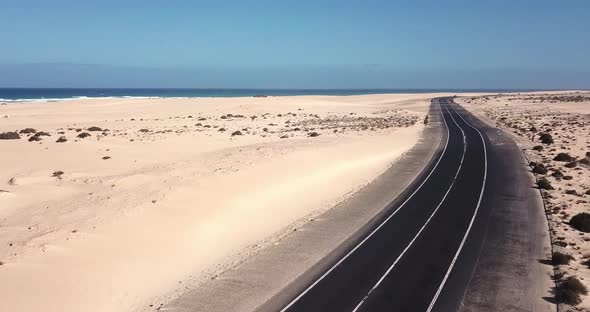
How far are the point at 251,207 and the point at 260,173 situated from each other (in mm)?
8797

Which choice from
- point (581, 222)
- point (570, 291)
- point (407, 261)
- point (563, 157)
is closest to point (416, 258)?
point (407, 261)

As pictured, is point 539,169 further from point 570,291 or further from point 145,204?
point 145,204

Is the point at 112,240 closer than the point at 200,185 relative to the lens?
Yes

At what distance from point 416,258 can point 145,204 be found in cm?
1394

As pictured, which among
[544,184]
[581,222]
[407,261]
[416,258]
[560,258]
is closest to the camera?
[407,261]

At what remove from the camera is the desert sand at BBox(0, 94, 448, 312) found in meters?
17.4

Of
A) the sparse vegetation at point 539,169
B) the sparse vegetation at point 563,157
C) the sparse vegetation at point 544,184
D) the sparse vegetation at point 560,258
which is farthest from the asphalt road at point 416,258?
the sparse vegetation at point 563,157

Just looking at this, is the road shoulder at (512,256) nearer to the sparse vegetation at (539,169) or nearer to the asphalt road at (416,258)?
the asphalt road at (416,258)

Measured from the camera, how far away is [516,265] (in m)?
19.1

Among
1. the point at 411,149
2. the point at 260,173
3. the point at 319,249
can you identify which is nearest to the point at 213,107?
the point at 411,149

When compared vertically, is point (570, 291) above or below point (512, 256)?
above

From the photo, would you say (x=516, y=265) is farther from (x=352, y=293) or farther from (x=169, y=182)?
(x=169, y=182)

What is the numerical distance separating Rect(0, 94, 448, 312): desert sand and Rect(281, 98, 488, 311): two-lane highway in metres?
4.30

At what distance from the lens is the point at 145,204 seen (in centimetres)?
2641
